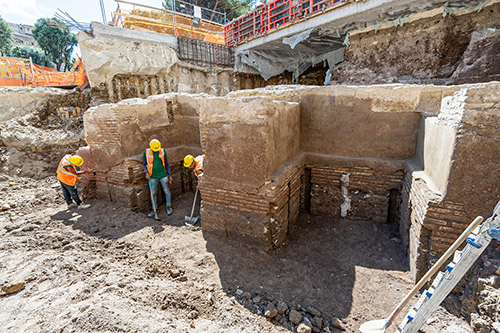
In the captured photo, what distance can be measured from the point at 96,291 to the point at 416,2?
399 inches

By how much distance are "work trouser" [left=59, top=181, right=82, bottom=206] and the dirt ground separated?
550mm

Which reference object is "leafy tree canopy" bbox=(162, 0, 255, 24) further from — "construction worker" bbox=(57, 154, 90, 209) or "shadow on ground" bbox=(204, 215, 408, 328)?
"shadow on ground" bbox=(204, 215, 408, 328)

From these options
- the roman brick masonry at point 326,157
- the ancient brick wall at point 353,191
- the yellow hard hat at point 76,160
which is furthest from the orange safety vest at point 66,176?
the ancient brick wall at point 353,191

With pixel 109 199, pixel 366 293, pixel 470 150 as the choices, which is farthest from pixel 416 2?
pixel 109 199

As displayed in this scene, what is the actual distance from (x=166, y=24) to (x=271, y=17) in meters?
5.38

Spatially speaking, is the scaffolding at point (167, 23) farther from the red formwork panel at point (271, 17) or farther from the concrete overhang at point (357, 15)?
the concrete overhang at point (357, 15)

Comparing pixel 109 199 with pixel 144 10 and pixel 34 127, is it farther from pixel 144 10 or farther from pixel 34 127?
pixel 144 10

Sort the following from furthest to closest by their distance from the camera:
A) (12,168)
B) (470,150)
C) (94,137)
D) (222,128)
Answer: (12,168)
(94,137)
(222,128)
(470,150)

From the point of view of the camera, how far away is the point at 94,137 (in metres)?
4.68

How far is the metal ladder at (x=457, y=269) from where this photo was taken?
5.84ft

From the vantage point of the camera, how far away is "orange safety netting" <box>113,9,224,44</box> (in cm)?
1121

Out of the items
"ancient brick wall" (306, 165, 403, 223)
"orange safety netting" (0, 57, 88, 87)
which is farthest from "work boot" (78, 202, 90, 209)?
"orange safety netting" (0, 57, 88, 87)

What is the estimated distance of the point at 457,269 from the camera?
6.09ft

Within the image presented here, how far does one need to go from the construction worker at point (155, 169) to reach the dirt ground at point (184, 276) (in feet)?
1.72
